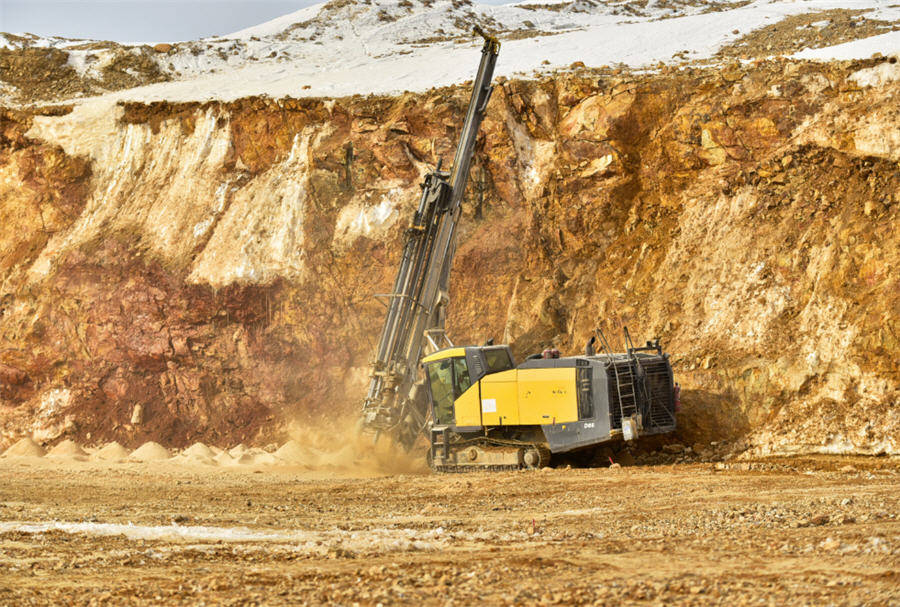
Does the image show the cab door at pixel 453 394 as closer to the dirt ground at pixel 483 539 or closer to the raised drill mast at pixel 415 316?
the raised drill mast at pixel 415 316

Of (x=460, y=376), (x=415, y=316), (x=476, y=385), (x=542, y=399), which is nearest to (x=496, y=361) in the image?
(x=476, y=385)

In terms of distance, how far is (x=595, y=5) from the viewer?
165ft

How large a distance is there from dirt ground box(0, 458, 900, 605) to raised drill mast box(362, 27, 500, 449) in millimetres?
2840

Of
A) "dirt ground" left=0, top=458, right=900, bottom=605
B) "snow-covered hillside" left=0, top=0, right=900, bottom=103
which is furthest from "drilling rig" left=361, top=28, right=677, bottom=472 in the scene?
"snow-covered hillside" left=0, top=0, right=900, bottom=103

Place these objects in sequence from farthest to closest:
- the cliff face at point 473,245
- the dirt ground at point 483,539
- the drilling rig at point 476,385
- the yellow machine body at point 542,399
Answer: the cliff face at point 473,245
the drilling rig at point 476,385
the yellow machine body at point 542,399
the dirt ground at point 483,539

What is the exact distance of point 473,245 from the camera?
1056 inches

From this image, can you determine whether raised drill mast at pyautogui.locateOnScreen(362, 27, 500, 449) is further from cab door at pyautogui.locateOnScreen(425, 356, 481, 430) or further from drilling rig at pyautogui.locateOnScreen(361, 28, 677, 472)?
cab door at pyautogui.locateOnScreen(425, 356, 481, 430)

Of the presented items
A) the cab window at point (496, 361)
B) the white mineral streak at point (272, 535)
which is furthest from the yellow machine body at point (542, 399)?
the white mineral streak at point (272, 535)

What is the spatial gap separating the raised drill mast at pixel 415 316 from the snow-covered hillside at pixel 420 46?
12605 millimetres

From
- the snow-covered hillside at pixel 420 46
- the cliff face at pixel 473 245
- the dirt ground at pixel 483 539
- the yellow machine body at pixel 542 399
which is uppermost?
the snow-covered hillside at pixel 420 46

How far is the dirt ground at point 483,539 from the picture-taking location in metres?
7.58

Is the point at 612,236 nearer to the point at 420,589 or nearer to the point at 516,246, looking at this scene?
the point at 516,246

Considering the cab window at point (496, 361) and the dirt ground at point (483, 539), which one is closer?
the dirt ground at point (483, 539)

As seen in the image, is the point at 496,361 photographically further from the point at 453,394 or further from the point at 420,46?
the point at 420,46
